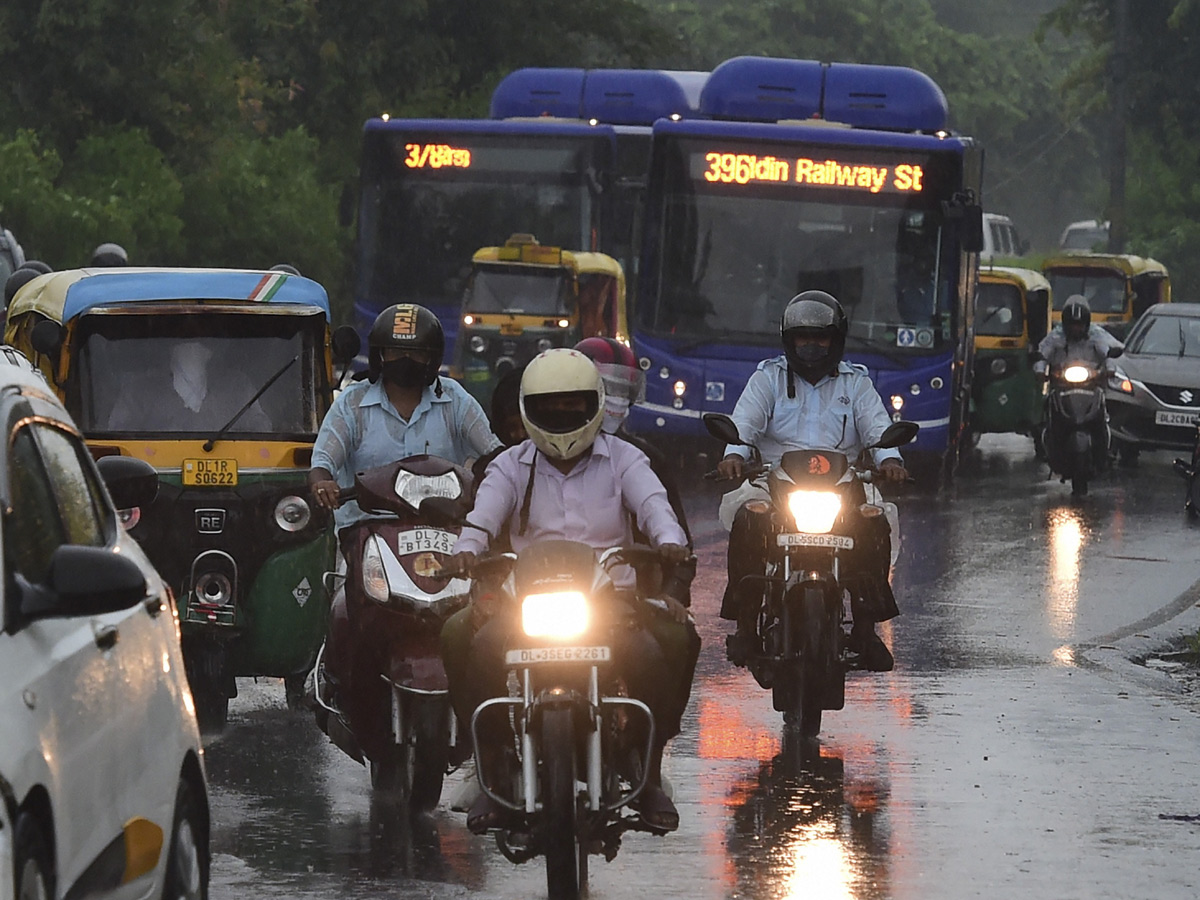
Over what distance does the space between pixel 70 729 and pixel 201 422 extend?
5.69m

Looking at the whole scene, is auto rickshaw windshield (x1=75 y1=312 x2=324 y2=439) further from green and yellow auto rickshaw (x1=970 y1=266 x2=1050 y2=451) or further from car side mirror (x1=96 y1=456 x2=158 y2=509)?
green and yellow auto rickshaw (x1=970 y1=266 x2=1050 y2=451)

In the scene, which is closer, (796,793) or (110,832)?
(110,832)

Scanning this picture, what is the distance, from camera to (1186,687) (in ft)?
40.7

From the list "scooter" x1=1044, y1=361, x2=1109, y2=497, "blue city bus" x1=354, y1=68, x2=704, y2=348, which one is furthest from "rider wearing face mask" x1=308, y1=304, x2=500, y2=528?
"blue city bus" x1=354, y1=68, x2=704, y2=348

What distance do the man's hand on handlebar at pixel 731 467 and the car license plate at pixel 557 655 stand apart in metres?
3.59

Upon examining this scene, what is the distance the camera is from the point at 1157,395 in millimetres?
26484

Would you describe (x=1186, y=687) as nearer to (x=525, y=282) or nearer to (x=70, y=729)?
(x=70, y=729)

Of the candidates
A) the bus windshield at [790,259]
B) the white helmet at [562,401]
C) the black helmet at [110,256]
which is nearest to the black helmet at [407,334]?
the white helmet at [562,401]

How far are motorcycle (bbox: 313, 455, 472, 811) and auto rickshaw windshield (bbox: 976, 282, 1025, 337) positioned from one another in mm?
20104

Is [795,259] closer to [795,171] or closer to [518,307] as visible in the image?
[795,171]

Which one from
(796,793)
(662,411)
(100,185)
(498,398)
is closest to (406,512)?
(498,398)

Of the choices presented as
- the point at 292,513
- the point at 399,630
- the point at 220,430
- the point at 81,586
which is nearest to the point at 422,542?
the point at 399,630

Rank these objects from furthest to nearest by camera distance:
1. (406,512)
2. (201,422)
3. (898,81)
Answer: (898,81)
(201,422)
(406,512)

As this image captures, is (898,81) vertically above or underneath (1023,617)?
above
